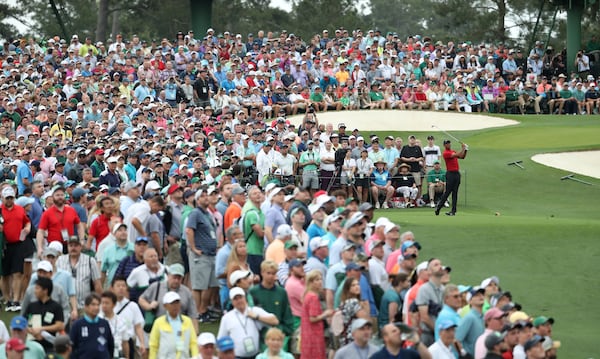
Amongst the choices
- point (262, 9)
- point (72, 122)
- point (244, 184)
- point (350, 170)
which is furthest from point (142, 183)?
point (262, 9)

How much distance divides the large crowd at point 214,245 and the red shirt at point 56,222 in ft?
0.07

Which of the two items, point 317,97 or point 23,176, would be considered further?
point 317,97

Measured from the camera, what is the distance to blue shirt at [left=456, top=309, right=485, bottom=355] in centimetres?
1354

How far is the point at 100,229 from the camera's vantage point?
1770 cm

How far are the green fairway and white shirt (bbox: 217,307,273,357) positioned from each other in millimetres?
4759

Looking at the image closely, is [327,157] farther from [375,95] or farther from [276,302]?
[276,302]

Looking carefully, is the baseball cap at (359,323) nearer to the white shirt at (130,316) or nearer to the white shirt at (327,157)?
the white shirt at (130,316)

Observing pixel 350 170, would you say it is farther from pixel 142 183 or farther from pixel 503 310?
pixel 503 310

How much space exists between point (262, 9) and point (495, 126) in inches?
1656

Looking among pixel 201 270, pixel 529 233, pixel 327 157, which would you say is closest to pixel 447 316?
pixel 201 270

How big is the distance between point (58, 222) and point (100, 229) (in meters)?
0.65

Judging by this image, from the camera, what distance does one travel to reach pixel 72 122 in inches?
1231

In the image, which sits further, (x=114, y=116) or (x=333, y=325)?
(x=114, y=116)

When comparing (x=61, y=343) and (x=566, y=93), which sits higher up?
(x=566, y=93)
